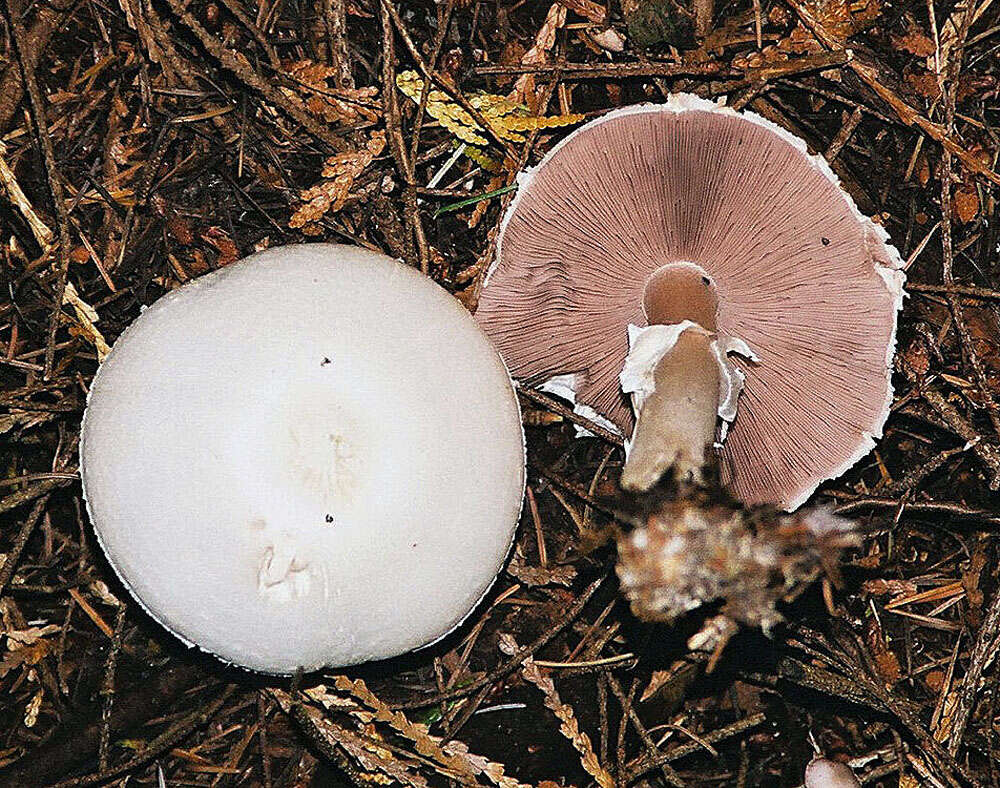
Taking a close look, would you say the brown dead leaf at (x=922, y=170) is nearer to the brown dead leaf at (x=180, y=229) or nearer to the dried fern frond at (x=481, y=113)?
the dried fern frond at (x=481, y=113)

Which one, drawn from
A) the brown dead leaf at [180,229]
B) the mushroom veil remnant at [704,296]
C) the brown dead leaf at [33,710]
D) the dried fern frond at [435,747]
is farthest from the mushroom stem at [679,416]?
the brown dead leaf at [33,710]

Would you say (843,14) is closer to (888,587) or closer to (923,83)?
(923,83)

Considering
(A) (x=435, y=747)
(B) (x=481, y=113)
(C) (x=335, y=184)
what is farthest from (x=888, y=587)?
(C) (x=335, y=184)

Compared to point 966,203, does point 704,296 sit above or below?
below

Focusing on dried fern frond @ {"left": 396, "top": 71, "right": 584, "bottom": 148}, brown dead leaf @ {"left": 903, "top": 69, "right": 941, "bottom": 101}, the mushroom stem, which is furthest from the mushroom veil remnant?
brown dead leaf @ {"left": 903, "top": 69, "right": 941, "bottom": 101}

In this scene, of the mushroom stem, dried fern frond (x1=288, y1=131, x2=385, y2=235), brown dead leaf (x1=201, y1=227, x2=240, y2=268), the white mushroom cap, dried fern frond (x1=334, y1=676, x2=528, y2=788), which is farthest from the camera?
brown dead leaf (x1=201, y1=227, x2=240, y2=268)

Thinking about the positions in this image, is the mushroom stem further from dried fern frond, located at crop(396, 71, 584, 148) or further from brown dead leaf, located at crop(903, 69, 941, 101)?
brown dead leaf, located at crop(903, 69, 941, 101)

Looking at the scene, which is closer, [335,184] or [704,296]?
[704,296]
